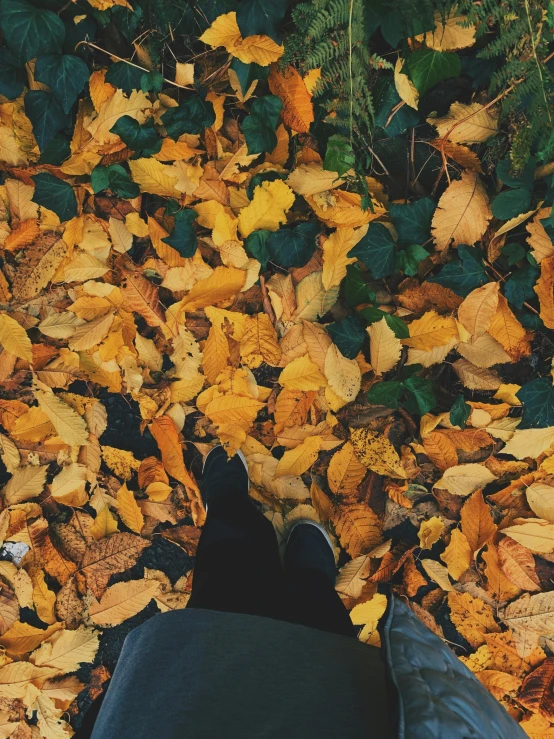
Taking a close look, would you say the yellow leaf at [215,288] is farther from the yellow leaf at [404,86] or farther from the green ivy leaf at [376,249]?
the yellow leaf at [404,86]

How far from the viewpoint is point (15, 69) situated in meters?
1.45

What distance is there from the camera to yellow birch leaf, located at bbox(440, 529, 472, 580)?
169 centimetres

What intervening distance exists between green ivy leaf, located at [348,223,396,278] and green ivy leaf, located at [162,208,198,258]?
0.48m

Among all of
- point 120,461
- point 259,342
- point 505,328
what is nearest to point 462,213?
point 505,328

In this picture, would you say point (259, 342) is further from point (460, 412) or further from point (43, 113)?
point (43, 113)

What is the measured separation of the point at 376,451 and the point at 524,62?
1.11m

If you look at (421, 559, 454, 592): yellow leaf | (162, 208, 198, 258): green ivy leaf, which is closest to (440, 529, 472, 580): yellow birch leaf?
(421, 559, 454, 592): yellow leaf

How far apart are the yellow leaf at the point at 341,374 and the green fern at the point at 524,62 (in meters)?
0.69

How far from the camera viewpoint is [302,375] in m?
1.62

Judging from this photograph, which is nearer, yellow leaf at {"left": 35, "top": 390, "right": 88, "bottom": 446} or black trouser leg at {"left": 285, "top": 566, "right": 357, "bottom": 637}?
black trouser leg at {"left": 285, "top": 566, "right": 357, "bottom": 637}

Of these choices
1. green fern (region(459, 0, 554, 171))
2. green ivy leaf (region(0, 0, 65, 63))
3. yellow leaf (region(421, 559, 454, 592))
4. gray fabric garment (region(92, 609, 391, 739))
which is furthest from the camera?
yellow leaf (region(421, 559, 454, 592))

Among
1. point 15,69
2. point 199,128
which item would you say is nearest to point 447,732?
point 199,128

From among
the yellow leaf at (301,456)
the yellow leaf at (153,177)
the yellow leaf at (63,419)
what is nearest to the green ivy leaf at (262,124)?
the yellow leaf at (153,177)

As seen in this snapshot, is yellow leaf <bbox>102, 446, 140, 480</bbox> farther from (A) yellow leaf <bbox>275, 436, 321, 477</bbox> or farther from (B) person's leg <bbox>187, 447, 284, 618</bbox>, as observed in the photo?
(A) yellow leaf <bbox>275, 436, 321, 477</bbox>
